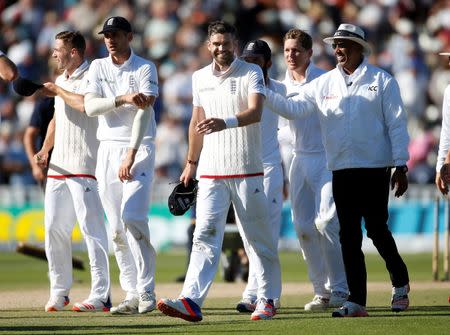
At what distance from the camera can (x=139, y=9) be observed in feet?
97.5

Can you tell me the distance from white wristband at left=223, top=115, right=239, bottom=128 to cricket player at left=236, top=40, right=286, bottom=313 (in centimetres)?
183

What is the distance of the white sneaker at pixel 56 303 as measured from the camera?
1289cm

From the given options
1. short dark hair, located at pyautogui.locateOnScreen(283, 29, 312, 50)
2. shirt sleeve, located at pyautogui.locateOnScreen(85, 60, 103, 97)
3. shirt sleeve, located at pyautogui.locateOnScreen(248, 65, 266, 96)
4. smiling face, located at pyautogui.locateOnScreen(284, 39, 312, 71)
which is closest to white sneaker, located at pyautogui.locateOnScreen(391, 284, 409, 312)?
shirt sleeve, located at pyautogui.locateOnScreen(248, 65, 266, 96)

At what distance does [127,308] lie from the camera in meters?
12.5

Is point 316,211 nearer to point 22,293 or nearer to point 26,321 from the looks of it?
point 26,321

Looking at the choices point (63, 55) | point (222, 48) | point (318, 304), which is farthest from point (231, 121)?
point (63, 55)

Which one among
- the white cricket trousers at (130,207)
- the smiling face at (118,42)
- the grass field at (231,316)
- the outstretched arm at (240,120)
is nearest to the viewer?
the grass field at (231,316)

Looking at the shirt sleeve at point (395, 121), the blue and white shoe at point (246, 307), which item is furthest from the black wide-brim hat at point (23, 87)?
the shirt sleeve at point (395, 121)

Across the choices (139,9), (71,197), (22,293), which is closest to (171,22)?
(139,9)

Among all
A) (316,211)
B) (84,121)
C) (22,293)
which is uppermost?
(84,121)

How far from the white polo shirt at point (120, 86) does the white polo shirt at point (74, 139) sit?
1.49 ft

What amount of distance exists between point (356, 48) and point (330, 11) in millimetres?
16427

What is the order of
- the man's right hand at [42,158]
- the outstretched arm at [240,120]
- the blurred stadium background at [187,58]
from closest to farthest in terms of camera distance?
the outstretched arm at [240,120]
the man's right hand at [42,158]
the blurred stadium background at [187,58]

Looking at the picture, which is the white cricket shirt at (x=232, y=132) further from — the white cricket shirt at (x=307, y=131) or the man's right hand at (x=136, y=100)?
the white cricket shirt at (x=307, y=131)
